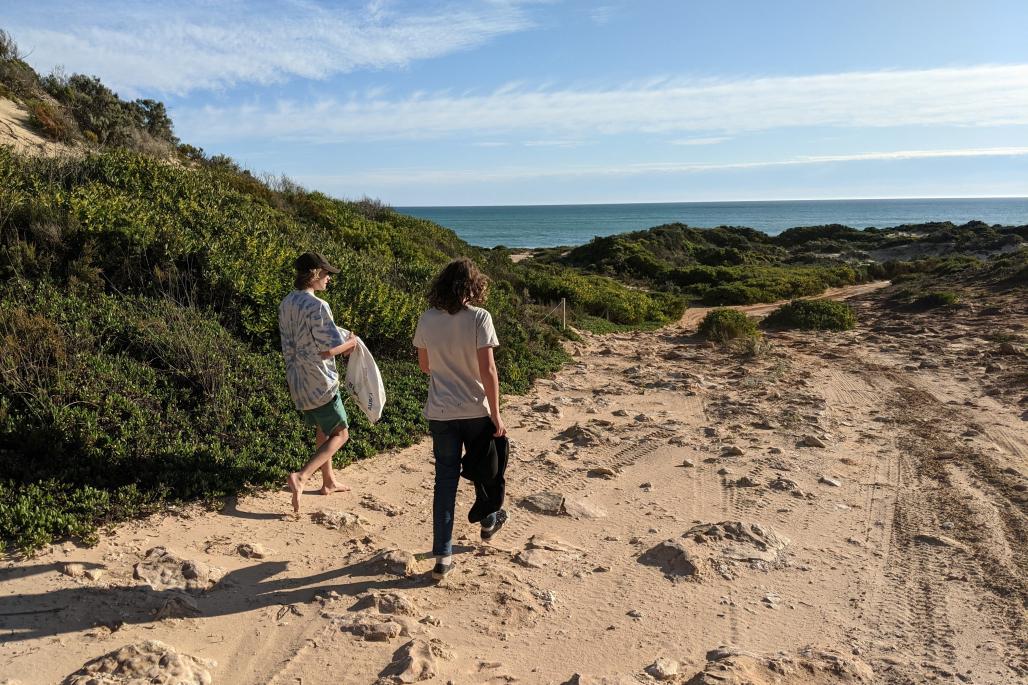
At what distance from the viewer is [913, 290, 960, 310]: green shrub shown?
59.2 ft

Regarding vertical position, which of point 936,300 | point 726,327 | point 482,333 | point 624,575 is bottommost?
point 624,575

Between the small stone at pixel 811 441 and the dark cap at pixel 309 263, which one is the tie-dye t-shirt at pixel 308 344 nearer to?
the dark cap at pixel 309 263

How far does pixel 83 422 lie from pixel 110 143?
12.4m

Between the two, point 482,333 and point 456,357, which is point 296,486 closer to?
point 456,357

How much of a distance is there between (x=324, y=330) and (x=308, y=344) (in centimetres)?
17

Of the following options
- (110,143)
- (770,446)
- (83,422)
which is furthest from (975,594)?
(110,143)

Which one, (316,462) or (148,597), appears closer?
(148,597)

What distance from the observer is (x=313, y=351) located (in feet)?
16.0

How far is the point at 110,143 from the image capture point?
15070 millimetres

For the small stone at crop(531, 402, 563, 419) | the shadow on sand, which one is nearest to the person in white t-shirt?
the shadow on sand

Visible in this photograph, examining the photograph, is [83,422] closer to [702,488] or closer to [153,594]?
[153,594]

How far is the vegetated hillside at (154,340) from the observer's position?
4.93 m

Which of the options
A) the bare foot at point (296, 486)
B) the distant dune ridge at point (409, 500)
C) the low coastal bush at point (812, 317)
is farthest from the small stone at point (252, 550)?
the low coastal bush at point (812, 317)

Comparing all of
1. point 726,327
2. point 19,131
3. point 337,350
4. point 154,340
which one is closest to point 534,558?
point 337,350
